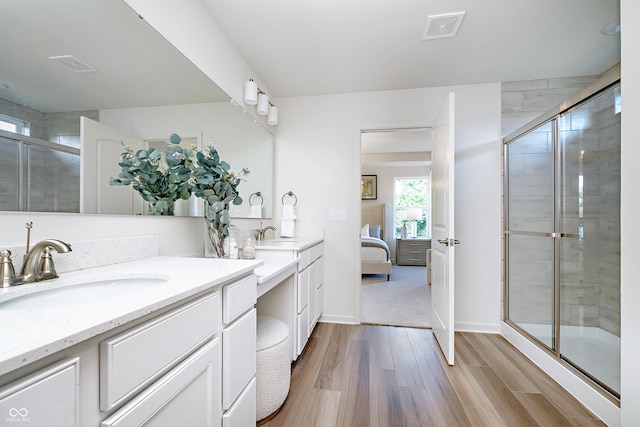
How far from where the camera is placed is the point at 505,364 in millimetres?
2004

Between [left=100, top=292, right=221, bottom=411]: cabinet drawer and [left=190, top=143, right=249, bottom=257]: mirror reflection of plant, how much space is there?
78 centimetres

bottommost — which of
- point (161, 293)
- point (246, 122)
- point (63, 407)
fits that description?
point (63, 407)

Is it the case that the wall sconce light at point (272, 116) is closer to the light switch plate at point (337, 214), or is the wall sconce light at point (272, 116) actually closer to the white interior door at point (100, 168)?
the light switch plate at point (337, 214)

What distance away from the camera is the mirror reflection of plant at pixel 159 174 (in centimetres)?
122

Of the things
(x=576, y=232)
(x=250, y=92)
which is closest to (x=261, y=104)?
(x=250, y=92)

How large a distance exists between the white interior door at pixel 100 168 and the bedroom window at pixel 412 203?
583 centimetres

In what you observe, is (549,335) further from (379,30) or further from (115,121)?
(115,121)

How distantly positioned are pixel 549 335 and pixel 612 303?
25.2 inches

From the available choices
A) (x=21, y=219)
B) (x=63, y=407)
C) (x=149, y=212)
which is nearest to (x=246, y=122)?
(x=149, y=212)

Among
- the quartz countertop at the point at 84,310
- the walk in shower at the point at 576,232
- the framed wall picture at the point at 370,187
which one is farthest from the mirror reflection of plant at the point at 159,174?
the framed wall picture at the point at 370,187

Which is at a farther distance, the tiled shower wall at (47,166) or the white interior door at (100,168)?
the white interior door at (100,168)

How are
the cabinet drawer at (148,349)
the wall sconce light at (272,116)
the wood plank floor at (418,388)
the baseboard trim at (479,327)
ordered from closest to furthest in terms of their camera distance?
the cabinet drawer at (148,349) < the wood plank floor at (418,388) < the baseboard trim at (479,327) < the wall sconce light at (272,116)

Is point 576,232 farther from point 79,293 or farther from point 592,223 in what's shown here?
point 79,293

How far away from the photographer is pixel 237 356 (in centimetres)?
105
